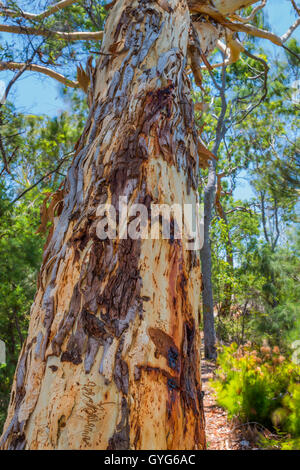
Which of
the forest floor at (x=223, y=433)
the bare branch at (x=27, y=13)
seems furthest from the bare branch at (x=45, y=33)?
the forest floor at (x=223, y=433)

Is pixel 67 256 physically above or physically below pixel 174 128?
below

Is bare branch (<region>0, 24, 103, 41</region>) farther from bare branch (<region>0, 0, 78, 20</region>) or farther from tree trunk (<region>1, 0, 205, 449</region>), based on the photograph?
tree trunk (<region>1, 0, 205, 449</region>)

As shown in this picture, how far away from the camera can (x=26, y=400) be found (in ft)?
2.81

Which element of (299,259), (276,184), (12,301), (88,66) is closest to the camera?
(88,66)

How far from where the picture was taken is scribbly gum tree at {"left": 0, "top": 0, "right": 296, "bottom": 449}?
2.66 feet

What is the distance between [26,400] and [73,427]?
0.16 metres

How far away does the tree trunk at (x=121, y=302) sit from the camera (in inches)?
31.8

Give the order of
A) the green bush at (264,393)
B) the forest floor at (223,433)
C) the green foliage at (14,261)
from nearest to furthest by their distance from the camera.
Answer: the green bush at (264,393)
the forest floor at (223,433)
the green foliage at (14,261)

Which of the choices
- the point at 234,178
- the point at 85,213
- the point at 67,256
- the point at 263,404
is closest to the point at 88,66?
the point at 85,213

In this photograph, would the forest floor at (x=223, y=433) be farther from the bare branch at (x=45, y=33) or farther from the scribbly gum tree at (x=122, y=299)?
the bare branch at (x=45, y=33)

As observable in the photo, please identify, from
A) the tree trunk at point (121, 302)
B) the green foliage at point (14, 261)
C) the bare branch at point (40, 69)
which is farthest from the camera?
the green foliage at point (14, 261)

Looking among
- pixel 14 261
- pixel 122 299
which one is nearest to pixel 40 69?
pixel 14 261

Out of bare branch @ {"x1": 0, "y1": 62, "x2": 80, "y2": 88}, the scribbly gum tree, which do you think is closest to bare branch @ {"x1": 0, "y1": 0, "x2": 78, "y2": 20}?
bare branch @ {"x1": 0, "y1": 62, "x2": 80, "y2": 88}
